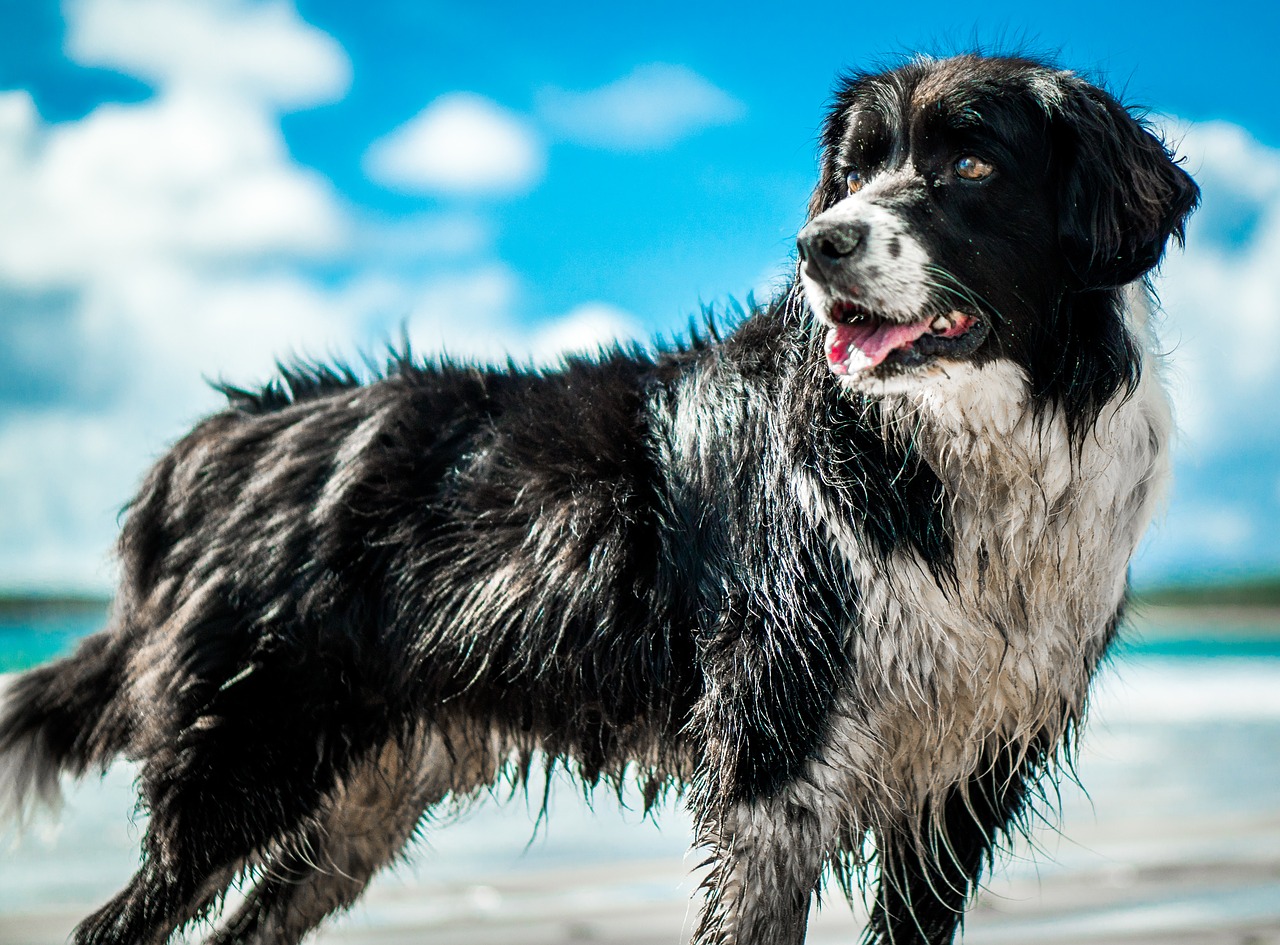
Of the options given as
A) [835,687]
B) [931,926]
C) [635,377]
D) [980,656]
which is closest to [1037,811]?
[931,926]

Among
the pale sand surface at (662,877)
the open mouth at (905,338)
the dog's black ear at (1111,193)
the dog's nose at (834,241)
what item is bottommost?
the pale sand surface at (662,877)

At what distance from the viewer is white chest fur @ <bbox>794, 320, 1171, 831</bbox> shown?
8.70ft

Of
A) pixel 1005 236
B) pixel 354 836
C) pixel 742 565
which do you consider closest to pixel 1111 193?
pixel 1005 236

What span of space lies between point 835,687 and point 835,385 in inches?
27.2

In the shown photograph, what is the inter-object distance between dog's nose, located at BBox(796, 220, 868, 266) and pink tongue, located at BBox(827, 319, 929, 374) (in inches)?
7.7

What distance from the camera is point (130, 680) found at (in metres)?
3.50

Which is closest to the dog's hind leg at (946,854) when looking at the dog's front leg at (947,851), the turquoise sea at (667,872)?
the dog's front leg at (947,851)

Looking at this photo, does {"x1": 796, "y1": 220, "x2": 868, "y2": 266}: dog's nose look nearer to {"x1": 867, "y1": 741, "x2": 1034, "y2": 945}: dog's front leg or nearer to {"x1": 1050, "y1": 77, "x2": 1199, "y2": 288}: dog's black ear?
{"x1": 1050, "y1": 77, "x2": 1199, "y2": 288}: dog's black ear

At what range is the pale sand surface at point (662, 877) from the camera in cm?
462

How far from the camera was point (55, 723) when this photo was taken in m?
3.70

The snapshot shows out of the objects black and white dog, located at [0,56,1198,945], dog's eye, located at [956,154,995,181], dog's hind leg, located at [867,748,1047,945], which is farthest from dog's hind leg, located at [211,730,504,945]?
dog's eye, located at [956,154,995,181]

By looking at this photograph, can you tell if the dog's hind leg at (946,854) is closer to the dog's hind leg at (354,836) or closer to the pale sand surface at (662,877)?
the pale sand surface at (662,877)

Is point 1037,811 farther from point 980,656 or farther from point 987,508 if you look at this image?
point 987,508

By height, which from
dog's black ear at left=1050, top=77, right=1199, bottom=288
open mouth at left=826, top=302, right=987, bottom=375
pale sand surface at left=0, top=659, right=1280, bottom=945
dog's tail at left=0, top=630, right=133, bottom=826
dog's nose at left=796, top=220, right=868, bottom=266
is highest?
dog's black ear at left=1050, top=77, right=1199, bottom=288
